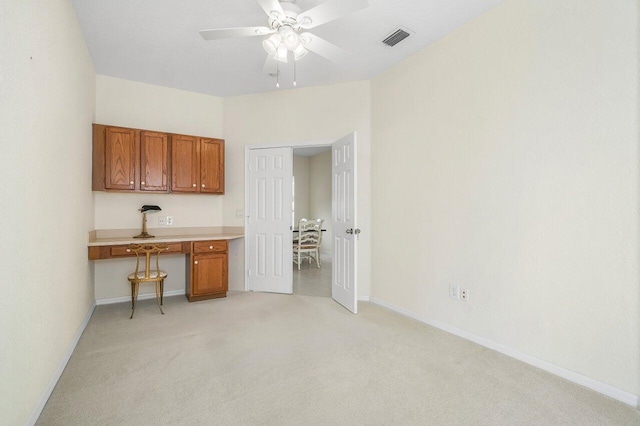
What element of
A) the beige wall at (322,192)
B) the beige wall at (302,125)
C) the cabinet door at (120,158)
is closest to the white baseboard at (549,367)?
the beige wall at (302,125)

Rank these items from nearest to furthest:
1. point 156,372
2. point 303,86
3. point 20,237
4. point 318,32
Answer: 1. point 20,237
2. point 156,372
3. point 318,32
4. point 303,86

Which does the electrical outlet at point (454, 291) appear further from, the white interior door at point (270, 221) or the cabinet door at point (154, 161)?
the cabinet door at point (154, 161)

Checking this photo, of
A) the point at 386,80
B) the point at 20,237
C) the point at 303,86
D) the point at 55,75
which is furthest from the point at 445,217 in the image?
the point at 55,75

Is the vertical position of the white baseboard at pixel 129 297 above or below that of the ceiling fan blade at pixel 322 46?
below

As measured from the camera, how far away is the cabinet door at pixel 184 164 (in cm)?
406

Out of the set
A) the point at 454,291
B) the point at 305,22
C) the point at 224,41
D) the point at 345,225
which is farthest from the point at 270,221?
the point at 305,22

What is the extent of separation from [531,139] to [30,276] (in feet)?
11.3

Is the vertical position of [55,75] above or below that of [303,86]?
below

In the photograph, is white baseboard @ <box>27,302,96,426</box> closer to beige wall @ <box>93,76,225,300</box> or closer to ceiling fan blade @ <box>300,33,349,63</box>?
beige wall @ <box>93,76,225,300</box>

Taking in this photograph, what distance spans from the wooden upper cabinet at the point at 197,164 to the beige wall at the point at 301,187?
4453 millimetres

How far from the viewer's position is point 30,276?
1.69 metres

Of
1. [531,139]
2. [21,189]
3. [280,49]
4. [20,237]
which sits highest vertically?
[280,49]

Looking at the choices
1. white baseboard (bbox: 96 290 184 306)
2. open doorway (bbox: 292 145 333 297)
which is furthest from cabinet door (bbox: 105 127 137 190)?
open doorway (bbox: 292 145 333 297)

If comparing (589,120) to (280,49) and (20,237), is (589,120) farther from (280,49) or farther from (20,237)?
(20,237)
